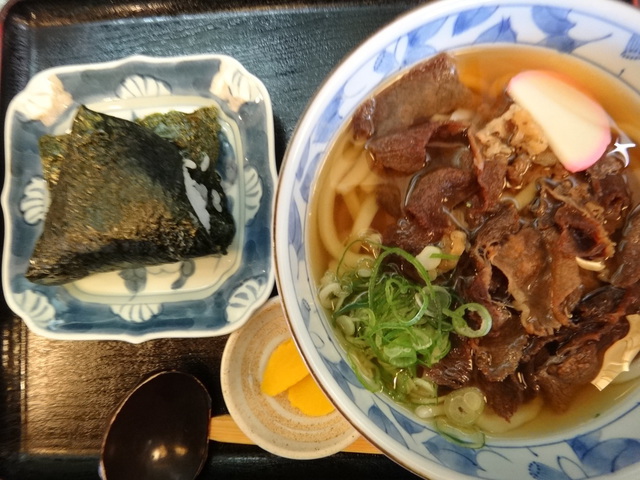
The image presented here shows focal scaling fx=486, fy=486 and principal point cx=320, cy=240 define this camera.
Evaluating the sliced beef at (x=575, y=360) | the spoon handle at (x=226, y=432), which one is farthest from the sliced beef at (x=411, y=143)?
the spoon handle at (x=226, y=432)

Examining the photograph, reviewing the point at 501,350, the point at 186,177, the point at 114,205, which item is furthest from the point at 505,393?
the point at 114,205

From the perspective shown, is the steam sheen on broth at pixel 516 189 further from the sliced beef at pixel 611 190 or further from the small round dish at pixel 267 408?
the small round dish at pixel 267 408

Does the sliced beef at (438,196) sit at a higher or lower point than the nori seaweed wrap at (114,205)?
higher

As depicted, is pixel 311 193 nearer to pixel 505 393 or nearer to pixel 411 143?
pixel 411 143

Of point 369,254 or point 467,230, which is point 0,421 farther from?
point 467,230

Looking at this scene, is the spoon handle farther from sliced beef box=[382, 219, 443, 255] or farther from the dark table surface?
sliced beef box=[382, 219, 443, 255]

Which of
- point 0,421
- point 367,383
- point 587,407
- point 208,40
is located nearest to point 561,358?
point 587,407

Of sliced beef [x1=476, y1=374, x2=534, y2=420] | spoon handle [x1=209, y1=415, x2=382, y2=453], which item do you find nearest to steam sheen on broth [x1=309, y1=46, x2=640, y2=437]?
sliced beef [x1=476, y1=374, x2=534, y2=420]
